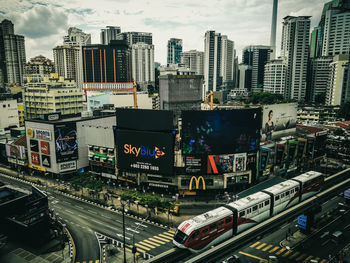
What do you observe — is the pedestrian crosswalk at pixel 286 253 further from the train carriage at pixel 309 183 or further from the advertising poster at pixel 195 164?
the advertising poster at pixel 195 164

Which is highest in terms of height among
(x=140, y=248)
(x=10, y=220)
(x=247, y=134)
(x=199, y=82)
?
(x=199, y=82)

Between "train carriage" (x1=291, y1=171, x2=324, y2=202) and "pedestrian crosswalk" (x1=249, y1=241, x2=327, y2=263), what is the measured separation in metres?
10.3

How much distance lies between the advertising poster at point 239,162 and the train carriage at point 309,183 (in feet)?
50.2

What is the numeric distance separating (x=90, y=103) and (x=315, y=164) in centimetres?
10782

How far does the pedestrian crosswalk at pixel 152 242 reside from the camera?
41438 millimetres

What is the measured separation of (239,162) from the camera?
200ft

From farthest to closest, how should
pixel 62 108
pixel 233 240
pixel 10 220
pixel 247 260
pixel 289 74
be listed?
pixel 289 74
pixel 62 108
pixel 10 220
pixel 247 260
pixel 233 240

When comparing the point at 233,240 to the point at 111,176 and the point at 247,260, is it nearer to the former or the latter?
the point at 247,260

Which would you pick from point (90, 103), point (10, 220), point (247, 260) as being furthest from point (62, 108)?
point (247, 260)

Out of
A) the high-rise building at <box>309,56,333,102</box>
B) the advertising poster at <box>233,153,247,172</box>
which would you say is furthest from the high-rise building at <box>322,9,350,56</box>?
the advertising poster at <box>233,153,247,172</box>

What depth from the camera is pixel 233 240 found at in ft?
87.4

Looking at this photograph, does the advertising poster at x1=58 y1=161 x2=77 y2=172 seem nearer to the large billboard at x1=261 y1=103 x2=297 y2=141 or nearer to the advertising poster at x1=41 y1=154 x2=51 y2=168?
the advertising poster at x1=41 y1=154 x2=51 y2=168

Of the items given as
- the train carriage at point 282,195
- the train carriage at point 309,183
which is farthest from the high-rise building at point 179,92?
the train carriage at point 282,195

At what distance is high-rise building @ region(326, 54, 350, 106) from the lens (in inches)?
5423
